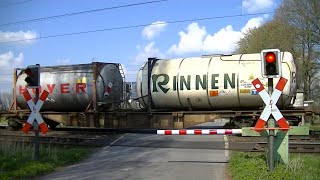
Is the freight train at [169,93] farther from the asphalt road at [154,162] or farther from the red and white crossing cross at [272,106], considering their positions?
the red and white crossing cross at [272,106]

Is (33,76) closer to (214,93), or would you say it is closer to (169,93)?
(169,93)

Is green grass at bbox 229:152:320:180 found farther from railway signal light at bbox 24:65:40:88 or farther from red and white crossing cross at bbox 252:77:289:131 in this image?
railway signal light at bbox 24:65:40:88

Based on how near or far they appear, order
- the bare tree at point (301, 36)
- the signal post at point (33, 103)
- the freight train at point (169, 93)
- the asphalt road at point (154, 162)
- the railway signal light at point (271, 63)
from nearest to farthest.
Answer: the railway signal light at point (271, 63) < the asphalt road at point (154, 162) < the signal post at point (33, 103) < the freight train at point (169, 93) < the bare tree at point (301, 36)

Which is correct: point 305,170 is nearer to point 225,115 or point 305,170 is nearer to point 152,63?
point 225,115

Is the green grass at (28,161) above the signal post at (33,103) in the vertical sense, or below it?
below

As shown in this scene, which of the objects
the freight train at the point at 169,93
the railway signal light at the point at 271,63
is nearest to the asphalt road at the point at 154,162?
the freight train at the point at 169,93

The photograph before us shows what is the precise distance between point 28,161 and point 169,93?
27.5ft

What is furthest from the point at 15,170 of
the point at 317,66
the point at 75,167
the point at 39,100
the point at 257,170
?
the point at 317,66

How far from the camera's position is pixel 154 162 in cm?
1166

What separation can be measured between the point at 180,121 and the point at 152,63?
3.07 m

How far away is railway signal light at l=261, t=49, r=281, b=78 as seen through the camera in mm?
8992

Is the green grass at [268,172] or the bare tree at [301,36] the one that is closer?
the green grass at [268,172]

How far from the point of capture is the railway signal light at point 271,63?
354 inches

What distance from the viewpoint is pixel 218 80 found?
17438mm
